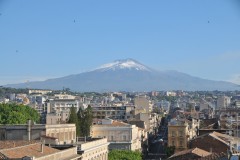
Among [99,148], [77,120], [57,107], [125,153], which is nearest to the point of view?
[99,148]

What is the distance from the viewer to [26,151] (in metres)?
36.5

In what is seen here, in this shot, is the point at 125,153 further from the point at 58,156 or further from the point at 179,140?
the point at 58,156

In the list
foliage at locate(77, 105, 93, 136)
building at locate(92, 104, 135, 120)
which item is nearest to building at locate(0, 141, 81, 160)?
foliage at locate(77, 105, 93, 136)

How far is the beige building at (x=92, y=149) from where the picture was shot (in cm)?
4511

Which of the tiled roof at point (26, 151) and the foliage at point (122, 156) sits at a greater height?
the tiled roof at point (26, 151)

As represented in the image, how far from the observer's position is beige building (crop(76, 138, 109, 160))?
1776 inches

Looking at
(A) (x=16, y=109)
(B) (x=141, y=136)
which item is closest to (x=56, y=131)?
(B) (x=141, y=136)

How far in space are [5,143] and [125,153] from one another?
88.4 feet

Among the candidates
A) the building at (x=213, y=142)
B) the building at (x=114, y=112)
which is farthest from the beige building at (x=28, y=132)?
the building at (x=114, y=112)

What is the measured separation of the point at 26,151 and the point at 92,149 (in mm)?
12830

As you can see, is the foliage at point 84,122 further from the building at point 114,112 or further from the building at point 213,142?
the building at point 114,112

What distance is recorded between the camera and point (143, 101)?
183 metres

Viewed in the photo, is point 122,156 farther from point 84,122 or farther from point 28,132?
point 28,132

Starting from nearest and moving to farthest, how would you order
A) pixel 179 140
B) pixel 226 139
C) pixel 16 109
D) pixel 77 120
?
pixel 226 139
pixel 77 120
pixel 179 140
pixel 16 109
